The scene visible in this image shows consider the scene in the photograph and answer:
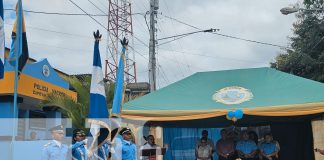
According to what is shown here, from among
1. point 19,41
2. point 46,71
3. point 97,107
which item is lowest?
point 97,107

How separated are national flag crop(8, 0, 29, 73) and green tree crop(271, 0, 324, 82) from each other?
1358 cm

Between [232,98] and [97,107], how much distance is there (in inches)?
125

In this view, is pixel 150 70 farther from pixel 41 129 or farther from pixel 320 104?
pixel 320 104

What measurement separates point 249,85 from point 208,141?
2.15 meters

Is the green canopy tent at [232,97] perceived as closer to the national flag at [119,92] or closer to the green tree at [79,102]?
the national flag at [119,92]

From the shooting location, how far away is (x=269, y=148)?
421 inches

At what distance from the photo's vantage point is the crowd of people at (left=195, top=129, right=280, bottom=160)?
35.1ft

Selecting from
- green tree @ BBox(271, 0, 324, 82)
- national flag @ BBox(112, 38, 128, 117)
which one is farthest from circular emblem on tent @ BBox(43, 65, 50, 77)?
green tree @ BBox(271, 0, 324, 82)

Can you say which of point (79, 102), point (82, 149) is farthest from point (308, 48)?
point (82, 149)

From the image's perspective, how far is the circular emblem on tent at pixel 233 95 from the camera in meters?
9.32

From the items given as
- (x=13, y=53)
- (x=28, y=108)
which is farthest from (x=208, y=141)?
(x=28, y=108)

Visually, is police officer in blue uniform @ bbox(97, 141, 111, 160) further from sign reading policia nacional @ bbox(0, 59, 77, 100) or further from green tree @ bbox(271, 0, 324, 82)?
green tree @ bbox(271, 0, 324, 82)

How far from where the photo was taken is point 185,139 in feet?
42.3

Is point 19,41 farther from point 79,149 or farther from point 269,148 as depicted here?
point 269,148
